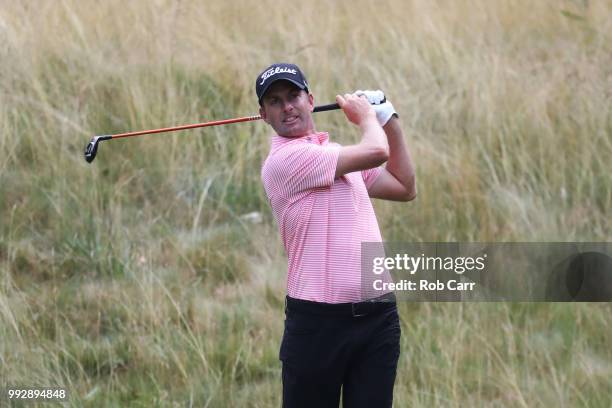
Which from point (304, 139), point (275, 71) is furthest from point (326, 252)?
point (275, 71)

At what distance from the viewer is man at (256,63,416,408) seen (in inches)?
120

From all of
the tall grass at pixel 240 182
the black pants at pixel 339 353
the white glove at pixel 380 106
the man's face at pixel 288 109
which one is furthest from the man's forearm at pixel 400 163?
the tall grass at pixel 240 182

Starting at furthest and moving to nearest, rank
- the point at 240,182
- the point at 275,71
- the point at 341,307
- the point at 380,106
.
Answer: the point at 240,182 → the point at 380,106 → the point at 275,71 → the point at 341,307

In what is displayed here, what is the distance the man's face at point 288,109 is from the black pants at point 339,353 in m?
0.54

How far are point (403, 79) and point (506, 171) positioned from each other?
3.50 feet

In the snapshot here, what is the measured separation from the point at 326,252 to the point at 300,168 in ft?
0.87

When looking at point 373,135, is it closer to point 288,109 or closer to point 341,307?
point 288,109

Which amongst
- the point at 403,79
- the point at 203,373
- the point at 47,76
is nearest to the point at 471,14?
the point at 403,79

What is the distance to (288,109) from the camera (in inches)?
125

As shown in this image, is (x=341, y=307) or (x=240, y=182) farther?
(x=240, y=182)

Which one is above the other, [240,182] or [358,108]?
[240,182]

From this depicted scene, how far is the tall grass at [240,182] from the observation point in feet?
14.7

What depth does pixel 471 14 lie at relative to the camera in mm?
7195

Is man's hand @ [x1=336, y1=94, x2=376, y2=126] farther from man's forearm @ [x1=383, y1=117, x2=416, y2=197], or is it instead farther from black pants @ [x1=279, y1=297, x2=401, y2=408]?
black pants @ [x1=279, y1=297, x2=401, y2=408]
